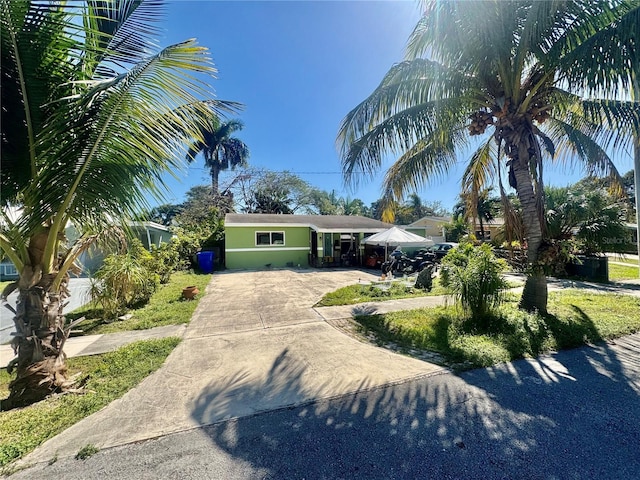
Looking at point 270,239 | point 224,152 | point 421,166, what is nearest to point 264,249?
point 270,239

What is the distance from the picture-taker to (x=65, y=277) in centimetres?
362

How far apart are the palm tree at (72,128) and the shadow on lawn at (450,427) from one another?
2.22 metres

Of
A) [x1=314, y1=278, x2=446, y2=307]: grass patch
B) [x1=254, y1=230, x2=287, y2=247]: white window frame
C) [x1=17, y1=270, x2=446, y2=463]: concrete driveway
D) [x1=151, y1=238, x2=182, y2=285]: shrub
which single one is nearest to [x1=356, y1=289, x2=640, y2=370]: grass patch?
[x1=17, y1=270, x2=446, y2=463]: concrete driveway

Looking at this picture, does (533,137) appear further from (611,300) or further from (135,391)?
(135,391)

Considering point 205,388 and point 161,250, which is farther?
point 161,250

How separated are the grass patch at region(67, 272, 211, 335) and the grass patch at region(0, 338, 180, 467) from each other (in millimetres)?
1330

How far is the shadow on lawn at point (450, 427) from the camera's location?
2074mm

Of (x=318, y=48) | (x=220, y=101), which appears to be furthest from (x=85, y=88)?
(x=318, y=48)

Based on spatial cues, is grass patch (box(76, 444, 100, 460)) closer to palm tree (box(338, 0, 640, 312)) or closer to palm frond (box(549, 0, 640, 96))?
palm tree (box(338, 0, 640, 312))

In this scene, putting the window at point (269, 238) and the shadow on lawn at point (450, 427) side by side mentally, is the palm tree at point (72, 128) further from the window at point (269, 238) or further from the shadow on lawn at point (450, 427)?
the window at point (269, 238)

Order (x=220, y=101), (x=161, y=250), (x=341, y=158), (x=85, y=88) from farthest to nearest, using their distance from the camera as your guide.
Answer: (x=161, y=250), (x=341, y=158), (x=220, y=101), (x=85, y=88)

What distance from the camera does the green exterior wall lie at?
1541 centimetres

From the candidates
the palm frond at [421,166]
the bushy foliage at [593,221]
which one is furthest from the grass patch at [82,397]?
the bushy foliage at [593,221]

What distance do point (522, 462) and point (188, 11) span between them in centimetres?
668
